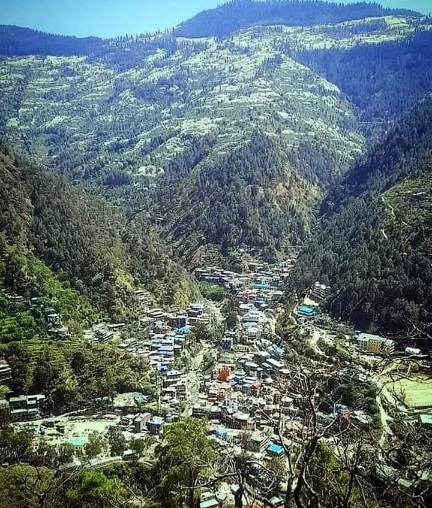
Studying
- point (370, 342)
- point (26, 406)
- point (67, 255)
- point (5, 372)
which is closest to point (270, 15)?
point (67, 255)

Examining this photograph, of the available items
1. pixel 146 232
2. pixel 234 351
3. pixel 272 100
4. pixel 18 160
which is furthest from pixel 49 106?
pixel 234 351

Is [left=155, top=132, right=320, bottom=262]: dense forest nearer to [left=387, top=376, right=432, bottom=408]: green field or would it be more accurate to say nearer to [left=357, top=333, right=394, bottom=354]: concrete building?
[left=357, top=333, right=394, bottom=354]: concrete building

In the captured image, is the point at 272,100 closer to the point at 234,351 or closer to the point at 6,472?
the point at 234,351

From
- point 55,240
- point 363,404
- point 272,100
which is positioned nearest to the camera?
point 363,404

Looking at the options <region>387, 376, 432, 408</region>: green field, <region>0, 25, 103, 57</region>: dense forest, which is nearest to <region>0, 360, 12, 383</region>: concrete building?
<region>387, 376, 432, 408</region>: green field

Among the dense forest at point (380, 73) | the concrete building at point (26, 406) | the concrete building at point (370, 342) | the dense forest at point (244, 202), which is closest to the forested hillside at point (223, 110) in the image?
the dense forest at point (244, 202)

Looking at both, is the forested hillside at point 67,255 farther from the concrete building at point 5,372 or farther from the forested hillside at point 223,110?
the concrete building at point 5,372
